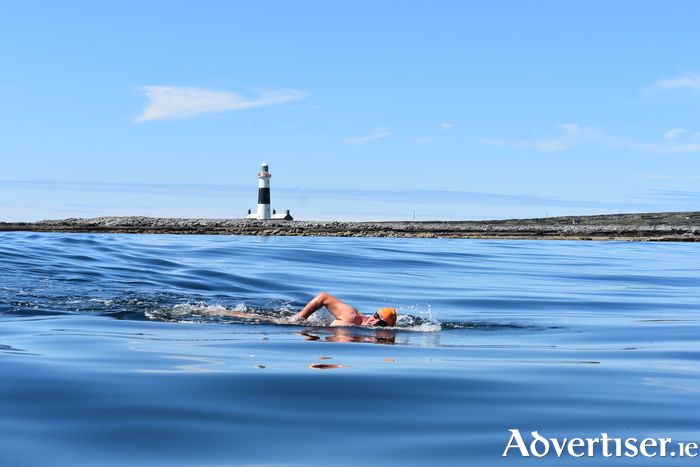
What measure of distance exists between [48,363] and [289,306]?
719 centimetres

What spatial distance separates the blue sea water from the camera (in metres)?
4.26

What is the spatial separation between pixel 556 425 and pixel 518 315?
7.36 meters

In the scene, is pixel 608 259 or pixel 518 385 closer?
pixel 518 385

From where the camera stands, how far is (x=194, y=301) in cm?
1365

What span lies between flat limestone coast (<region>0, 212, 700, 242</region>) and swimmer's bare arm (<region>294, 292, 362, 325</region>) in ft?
118

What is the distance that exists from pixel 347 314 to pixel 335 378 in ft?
15.0

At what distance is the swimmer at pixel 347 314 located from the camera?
1048cm

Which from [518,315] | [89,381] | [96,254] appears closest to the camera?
[89,381]

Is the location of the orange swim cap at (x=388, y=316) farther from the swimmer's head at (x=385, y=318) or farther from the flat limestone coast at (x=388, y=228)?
the flat limestone coast at (x=388, y=228)

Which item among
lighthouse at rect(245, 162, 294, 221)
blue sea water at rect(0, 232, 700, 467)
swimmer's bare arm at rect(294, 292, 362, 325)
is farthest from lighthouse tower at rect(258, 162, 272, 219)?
swimmer's bare arm at rect(294, 292, 362, 325)

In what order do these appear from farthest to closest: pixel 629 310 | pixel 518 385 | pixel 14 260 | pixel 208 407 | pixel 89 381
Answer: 1. pixel 14 260
2. pixel 629 310
3. pixel 518 385
4. pixel 89 381
5. pixel 208 407

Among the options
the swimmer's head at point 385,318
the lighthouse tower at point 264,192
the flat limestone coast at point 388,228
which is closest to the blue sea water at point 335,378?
the swimmer's head at point 385,318

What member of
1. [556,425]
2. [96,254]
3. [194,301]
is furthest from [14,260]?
[556,425]

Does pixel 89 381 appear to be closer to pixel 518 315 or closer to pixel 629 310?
pixel 518 315
